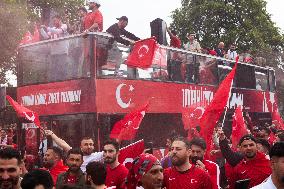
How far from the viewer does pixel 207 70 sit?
1302 cm

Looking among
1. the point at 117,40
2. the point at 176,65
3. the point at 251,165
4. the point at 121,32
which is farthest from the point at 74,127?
the point at 251,165

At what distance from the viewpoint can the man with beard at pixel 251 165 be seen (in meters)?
5.30

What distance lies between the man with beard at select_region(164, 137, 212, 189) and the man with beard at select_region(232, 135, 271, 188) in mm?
943

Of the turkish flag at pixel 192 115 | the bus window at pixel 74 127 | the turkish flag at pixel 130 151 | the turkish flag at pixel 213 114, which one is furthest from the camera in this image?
the turkish flag at pixel 192 115

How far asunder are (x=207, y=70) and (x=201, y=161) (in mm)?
7962

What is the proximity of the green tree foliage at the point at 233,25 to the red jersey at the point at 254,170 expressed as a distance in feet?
82.0

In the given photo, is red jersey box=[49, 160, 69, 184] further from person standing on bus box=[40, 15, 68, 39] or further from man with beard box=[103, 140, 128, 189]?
person standing on bus box=[40, 15, 68, 39]

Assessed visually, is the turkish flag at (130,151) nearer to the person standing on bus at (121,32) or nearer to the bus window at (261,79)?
the person standing on bus at (121,32)

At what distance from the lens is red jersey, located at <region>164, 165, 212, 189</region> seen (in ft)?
14.6

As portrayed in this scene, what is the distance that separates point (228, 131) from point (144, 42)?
4.38m

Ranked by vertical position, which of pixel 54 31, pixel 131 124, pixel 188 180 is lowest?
pixel 188 180

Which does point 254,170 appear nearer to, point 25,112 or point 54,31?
point 25,112

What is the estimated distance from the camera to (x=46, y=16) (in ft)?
40.7

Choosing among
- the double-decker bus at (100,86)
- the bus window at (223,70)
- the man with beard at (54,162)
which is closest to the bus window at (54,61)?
the double-decker bus at (100,86)
